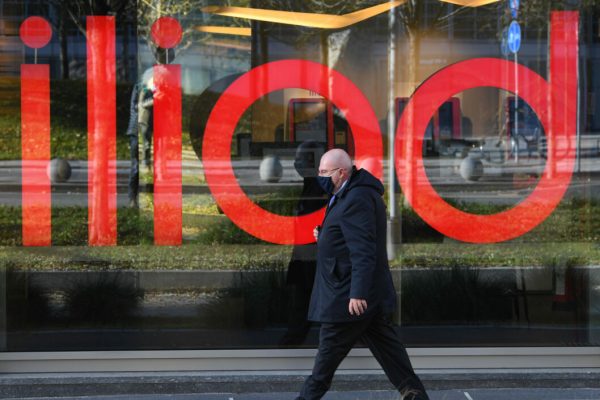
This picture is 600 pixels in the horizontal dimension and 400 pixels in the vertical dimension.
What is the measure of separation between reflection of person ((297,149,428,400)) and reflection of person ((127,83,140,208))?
218 cm

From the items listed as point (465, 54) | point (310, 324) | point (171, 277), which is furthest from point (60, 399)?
point (465, 54)

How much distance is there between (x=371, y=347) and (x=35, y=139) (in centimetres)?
305

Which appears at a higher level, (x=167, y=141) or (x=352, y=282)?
(x=167, y=141)

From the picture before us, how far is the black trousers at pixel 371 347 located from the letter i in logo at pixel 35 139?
2.63 metres

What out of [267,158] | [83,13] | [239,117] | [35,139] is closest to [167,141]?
[239,117]

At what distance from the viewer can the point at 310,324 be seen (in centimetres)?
783

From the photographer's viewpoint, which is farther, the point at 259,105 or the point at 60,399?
the point at 259,105

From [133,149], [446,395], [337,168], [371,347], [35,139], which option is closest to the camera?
[337,168]

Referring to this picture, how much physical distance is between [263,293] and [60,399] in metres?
1.71

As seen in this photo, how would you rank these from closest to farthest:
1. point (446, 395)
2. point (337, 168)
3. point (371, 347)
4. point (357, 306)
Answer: point (357, 306) < point (337, 168) < point (371, 347) < point (446, 395)

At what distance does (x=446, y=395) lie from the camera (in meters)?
6.98

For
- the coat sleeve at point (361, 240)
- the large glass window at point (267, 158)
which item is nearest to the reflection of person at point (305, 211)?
the large glass window at point (267, 158)

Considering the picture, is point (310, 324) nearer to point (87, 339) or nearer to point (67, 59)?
point (87, 339)

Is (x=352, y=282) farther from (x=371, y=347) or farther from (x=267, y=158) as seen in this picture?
(x=267, y=158)
